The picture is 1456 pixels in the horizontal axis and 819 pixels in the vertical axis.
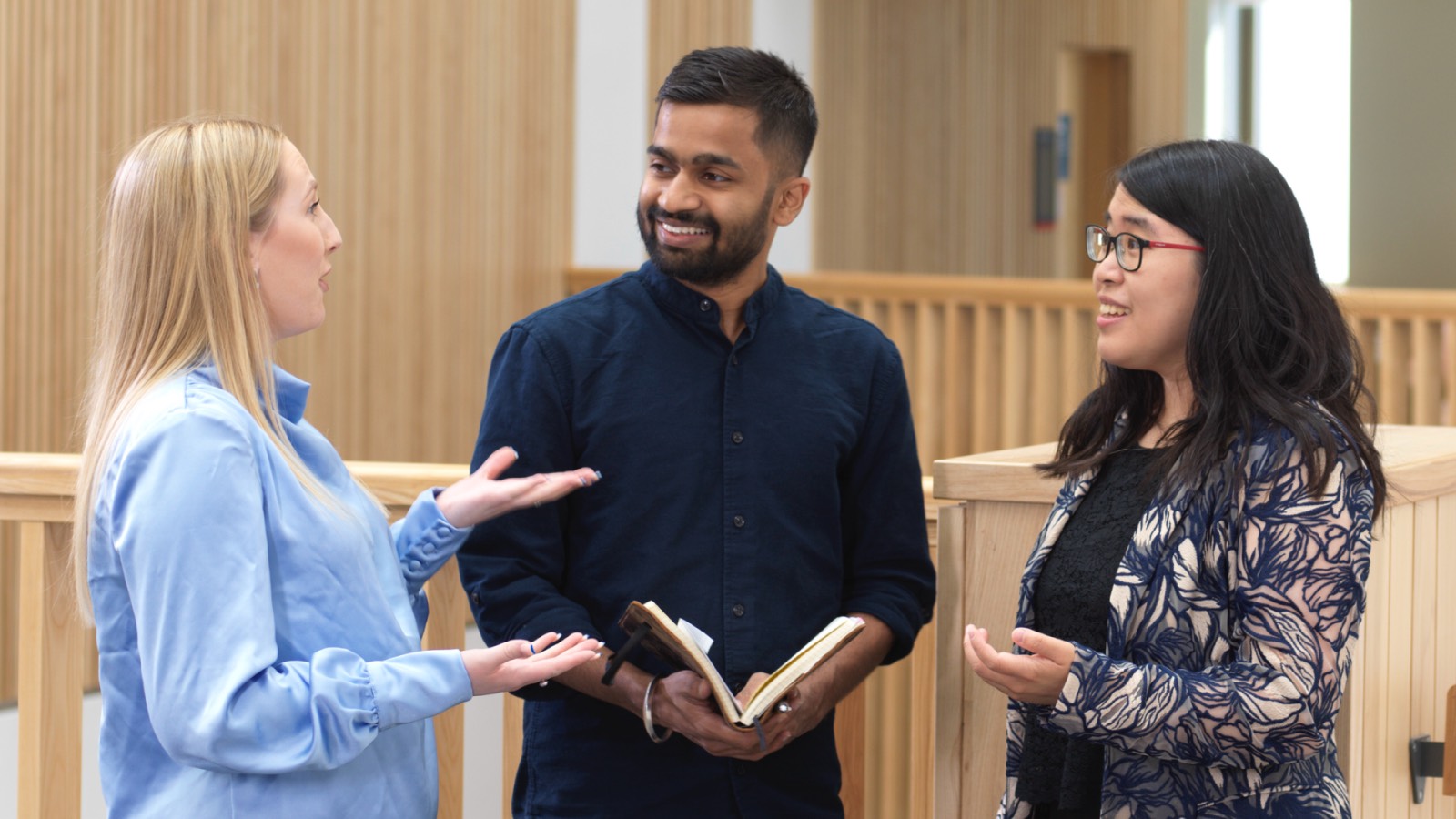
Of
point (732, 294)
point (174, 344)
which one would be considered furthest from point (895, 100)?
point (174, 344)

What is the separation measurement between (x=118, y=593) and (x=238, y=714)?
0.21 metres

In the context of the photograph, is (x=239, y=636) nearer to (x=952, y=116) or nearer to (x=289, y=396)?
(x=289, y=396)

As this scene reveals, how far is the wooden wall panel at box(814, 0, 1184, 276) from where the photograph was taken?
9961mm

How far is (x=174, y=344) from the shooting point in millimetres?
1667

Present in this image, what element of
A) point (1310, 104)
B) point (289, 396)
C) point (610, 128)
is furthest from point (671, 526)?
point (1310, 104)

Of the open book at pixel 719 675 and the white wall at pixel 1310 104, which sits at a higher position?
the white wall at pixel 1310 104

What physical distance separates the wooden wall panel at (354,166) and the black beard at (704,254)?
3178mm

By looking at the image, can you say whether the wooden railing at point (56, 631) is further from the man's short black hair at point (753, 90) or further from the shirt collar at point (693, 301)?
the man's short black hair at point (753, 90)

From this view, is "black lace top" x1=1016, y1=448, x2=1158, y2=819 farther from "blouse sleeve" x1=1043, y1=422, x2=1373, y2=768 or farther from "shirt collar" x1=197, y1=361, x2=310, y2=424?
"shirt collar" x1=197, y1=361, x2=310, y2=424

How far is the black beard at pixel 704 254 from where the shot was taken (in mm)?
2170

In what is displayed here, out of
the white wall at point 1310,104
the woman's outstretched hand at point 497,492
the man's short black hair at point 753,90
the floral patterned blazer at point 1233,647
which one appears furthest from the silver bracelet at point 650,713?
the white wall at point 1310,104

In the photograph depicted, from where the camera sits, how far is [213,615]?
1.56 metres

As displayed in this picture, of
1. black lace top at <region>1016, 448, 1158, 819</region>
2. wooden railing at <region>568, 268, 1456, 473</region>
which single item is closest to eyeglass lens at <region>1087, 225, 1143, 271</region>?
black lace top at <region>1016, 448, 1158, 819</region>

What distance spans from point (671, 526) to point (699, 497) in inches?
2.1
